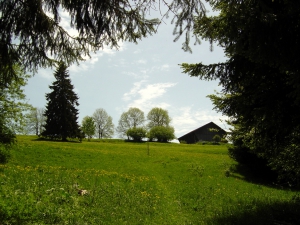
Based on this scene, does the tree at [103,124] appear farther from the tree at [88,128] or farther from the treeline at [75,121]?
the tree at [88,128]

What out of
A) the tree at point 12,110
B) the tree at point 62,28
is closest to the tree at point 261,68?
the tree at point 62,28

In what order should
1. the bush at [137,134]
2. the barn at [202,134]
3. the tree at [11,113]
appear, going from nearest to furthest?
the tree at [11,113] < the bush at [137,134] < the barn at [202,134]

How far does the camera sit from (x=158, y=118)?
82.8 meters

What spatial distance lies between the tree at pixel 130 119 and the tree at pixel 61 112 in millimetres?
32539

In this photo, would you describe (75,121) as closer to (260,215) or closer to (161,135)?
(161,135)

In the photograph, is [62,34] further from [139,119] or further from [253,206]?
[139,119]

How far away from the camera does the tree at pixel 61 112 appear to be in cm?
4556

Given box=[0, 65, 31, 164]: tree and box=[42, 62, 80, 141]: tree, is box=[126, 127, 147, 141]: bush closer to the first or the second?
box=[42, 62, 80, 141]: tree

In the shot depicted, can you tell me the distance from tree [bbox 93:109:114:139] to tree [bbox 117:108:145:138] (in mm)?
4358

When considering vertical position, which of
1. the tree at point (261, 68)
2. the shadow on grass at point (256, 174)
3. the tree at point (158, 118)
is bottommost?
the shadow on grass at point (256, 174)

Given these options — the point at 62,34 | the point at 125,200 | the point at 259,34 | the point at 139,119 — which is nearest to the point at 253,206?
the point at 125,200

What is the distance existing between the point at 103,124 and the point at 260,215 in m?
70.7

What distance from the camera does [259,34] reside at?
5.27m

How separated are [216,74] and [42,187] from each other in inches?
302
